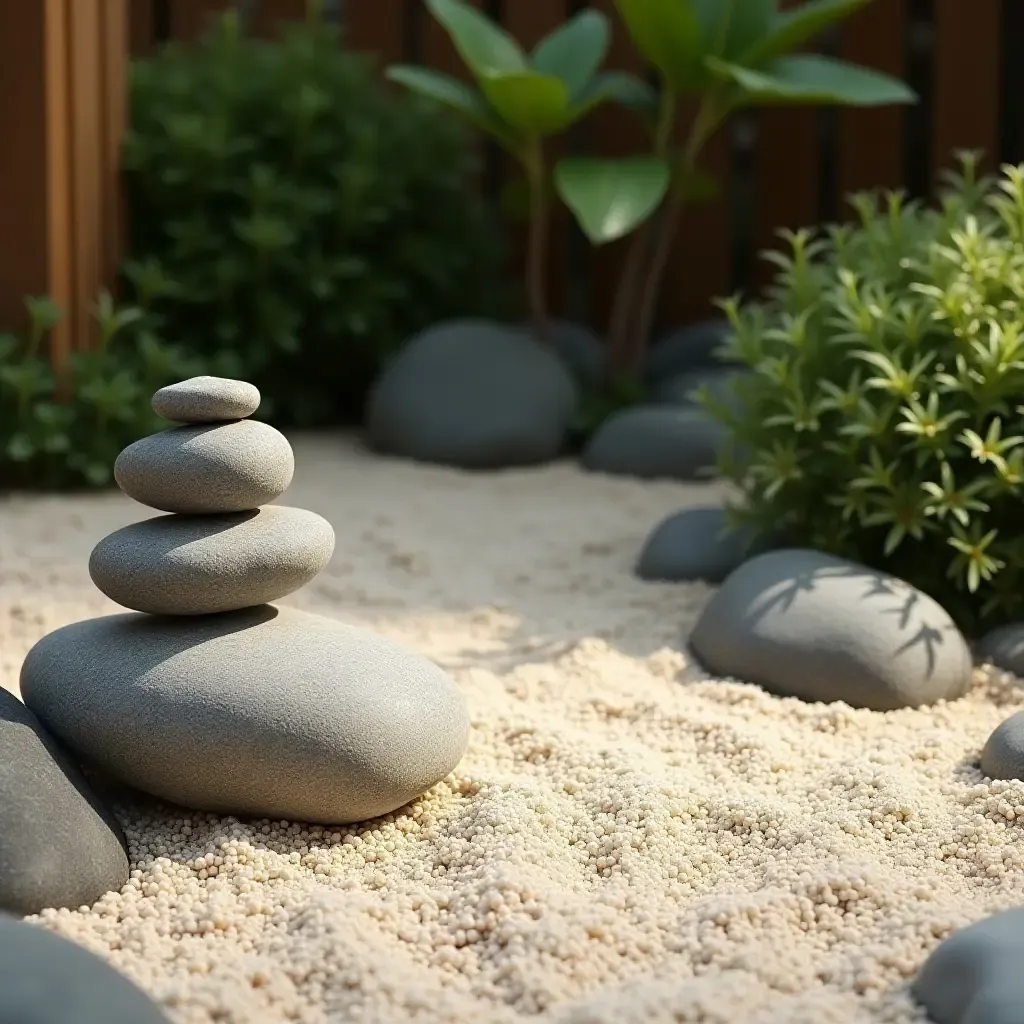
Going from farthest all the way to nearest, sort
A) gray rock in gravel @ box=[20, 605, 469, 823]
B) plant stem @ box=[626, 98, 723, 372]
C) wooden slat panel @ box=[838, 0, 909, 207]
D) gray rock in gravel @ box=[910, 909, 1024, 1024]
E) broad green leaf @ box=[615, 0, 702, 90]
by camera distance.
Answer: wooden slat panel @ box=[838, 0, 909, 207] < plant stem @ box=[626, 98, 723, 372] < broad green leaf @ box=[615, 0, 702, 90] < gray rock in gravel @ box=[20, 605, 469, 823] < gray rock in gravel @ box=[910, 909, 1024, 1024]

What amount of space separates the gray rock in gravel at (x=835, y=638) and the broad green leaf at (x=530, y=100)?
2469 millimetres

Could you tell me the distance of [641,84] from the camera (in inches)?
221

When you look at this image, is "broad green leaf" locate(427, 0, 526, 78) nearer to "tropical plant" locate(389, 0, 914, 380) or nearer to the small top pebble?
"tropical plant" locate(389, 0, 914, 380)

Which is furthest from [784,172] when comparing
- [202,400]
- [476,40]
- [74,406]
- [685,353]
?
[202,400]

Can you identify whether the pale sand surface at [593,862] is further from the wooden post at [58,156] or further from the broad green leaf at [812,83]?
the broad green leaf at [812,83]

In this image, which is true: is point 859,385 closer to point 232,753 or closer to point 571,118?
point 232,753

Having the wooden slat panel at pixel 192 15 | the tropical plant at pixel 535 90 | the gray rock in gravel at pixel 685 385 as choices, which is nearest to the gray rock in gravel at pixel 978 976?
the tropical plant at pixel 535 90

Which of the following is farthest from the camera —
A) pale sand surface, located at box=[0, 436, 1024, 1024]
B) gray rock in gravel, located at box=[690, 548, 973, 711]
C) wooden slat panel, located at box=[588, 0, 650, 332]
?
wooden slat panel, located at box=[588, 0, 650, 332]

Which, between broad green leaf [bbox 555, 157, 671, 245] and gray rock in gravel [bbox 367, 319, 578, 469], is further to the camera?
gray rock in gravel [bbox 367, 319, 578, 469]

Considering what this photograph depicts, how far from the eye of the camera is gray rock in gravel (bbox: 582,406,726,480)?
512cm

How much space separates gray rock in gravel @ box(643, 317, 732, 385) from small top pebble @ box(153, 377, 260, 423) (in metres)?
3.90

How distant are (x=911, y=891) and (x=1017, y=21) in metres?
5.21

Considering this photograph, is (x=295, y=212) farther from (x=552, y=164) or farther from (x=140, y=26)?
(x=140, y=26)

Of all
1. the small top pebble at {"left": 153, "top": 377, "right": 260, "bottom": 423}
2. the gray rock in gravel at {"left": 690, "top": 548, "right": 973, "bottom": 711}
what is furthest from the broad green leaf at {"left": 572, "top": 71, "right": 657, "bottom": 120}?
the small top pebble at {"left": 153, "top": 377, "right": 260, "bottom": 423}
